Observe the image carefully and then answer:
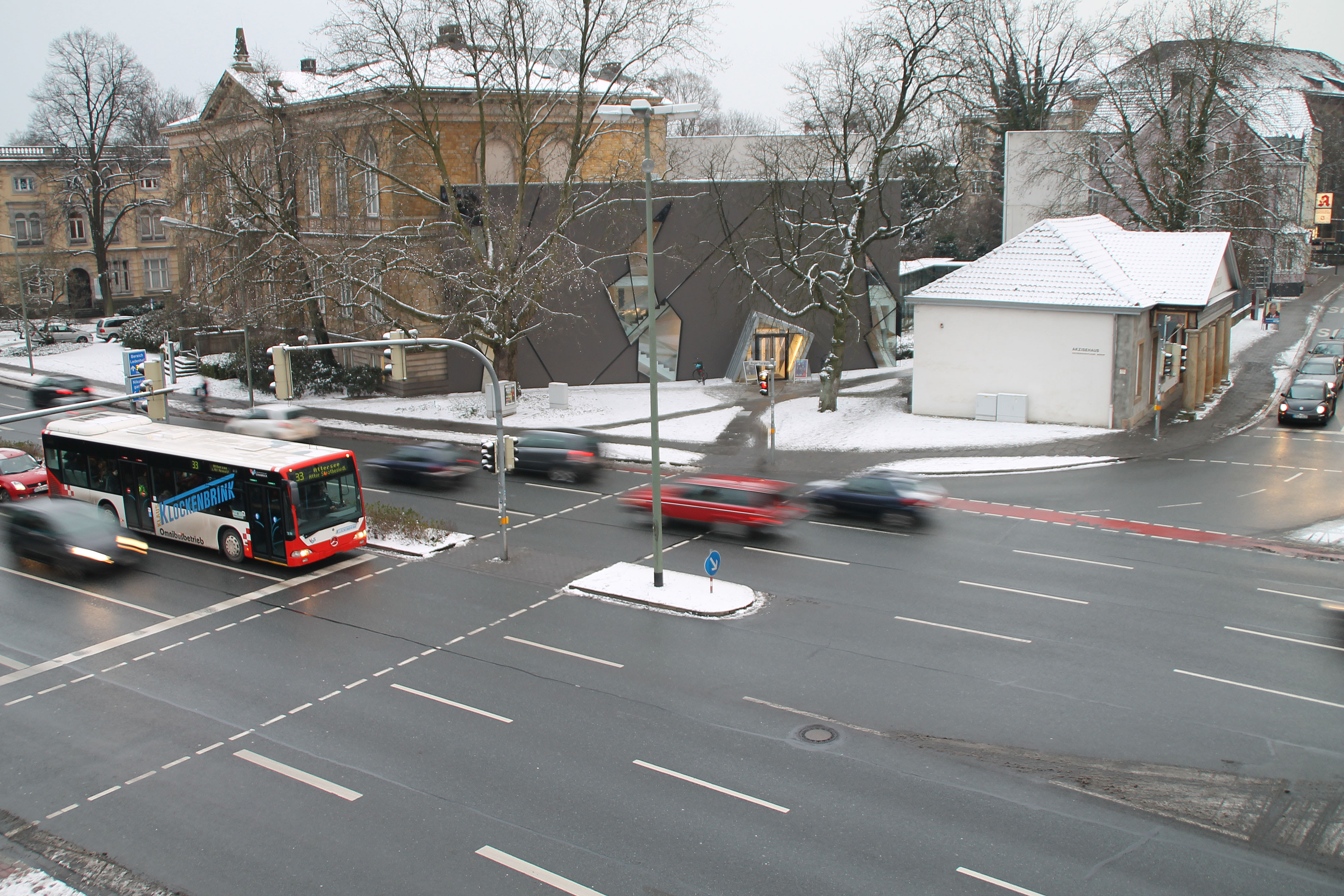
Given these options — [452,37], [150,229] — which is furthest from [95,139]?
[452,37]

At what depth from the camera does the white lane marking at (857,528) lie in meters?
24.3

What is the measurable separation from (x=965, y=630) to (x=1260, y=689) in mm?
4533

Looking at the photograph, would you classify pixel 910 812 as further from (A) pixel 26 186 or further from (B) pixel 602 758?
(A) pixel 26 186

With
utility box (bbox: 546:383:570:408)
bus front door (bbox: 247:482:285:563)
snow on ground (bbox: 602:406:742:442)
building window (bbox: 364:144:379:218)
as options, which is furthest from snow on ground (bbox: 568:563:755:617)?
building window (bbox: 364:144:379:218)

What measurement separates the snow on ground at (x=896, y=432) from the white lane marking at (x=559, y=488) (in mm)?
8825

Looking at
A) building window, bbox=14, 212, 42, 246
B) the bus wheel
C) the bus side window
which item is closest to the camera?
the bus wheel

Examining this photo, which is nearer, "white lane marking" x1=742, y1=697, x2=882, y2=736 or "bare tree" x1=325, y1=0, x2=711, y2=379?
"white lane marking" x1=742, y1=697, x2=882, y2=736

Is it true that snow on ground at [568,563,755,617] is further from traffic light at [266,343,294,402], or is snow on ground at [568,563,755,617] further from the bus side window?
the bus side window

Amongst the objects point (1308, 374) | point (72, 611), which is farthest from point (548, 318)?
point (1308, 374)

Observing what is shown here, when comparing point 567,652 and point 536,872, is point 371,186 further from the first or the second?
point 536,872

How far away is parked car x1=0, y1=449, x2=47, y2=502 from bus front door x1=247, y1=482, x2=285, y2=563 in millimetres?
8990

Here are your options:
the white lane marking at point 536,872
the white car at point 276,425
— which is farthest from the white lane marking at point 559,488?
the white lane marking at point 536,872

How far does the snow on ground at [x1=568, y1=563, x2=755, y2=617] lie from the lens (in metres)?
19.1

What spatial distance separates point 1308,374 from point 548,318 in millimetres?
31616
